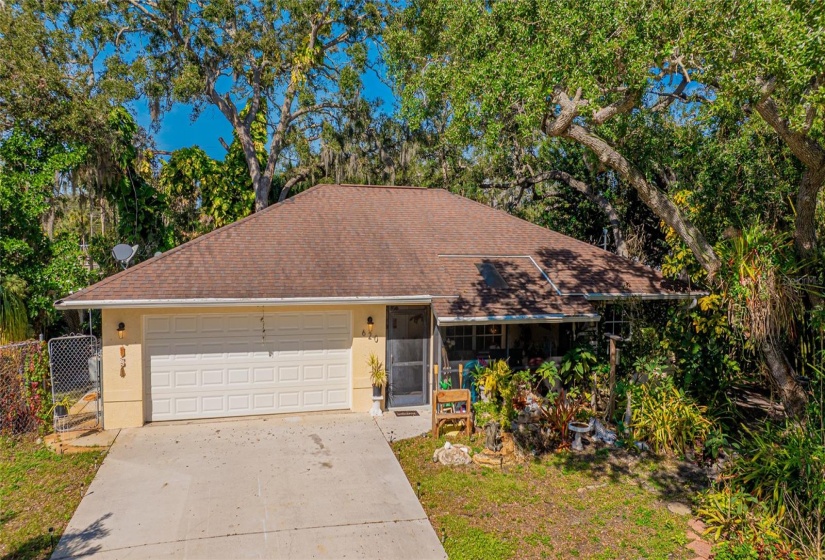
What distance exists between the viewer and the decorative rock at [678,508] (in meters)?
6.50

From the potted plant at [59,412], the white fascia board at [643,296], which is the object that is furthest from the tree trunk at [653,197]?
the potted plant at [59,412]

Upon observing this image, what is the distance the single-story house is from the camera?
9.46m

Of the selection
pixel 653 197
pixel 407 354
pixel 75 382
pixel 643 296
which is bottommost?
pixel 75 382

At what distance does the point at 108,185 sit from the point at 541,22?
43.6 feet

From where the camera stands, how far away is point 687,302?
10.7m

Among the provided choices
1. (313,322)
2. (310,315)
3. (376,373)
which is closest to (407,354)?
(376,373)

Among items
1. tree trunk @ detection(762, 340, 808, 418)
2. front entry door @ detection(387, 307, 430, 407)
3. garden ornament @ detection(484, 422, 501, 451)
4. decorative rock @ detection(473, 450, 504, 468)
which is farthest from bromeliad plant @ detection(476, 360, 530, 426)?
tree trunk @ detection(762, 340, 808, 418)

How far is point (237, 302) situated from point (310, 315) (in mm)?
1560

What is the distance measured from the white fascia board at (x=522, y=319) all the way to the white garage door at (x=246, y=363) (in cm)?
229

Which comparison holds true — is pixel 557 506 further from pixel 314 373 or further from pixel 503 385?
pixel 314 373

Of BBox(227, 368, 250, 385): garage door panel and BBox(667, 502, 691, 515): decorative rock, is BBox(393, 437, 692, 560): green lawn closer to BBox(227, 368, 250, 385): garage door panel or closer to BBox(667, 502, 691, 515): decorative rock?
BBox(667, 502, 691, 515): decorative rock

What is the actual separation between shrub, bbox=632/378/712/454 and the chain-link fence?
10.4 metres

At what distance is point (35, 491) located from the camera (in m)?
6.99

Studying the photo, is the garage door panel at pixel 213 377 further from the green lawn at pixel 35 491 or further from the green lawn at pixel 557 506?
the green lawn at pixel 557 506
